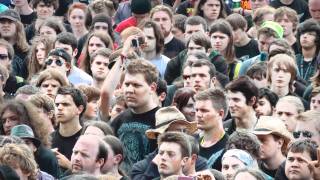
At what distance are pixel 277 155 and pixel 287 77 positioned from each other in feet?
8.07

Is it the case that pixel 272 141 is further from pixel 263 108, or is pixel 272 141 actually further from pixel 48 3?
pixel 48 3

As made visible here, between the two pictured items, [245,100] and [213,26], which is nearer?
[245,100]

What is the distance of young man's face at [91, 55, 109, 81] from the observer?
17.9m

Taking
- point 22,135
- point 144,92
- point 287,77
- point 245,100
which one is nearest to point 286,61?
point 287,77

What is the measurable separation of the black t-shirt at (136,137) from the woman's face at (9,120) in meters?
1.05

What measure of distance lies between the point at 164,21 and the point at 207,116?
211 inches

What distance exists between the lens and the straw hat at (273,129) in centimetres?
1457

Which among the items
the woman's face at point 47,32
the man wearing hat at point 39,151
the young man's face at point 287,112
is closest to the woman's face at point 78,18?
the woman's face at point 47,32

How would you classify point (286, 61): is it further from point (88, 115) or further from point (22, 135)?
point (22, 135)

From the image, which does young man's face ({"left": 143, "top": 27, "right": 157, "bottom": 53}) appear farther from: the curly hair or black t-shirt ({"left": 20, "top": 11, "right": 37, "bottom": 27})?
the curly hair

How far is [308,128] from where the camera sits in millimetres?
14383

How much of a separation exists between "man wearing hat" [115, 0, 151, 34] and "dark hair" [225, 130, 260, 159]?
7.25m

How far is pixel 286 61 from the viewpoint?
55.2ft

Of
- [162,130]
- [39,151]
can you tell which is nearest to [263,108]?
[162,130]
